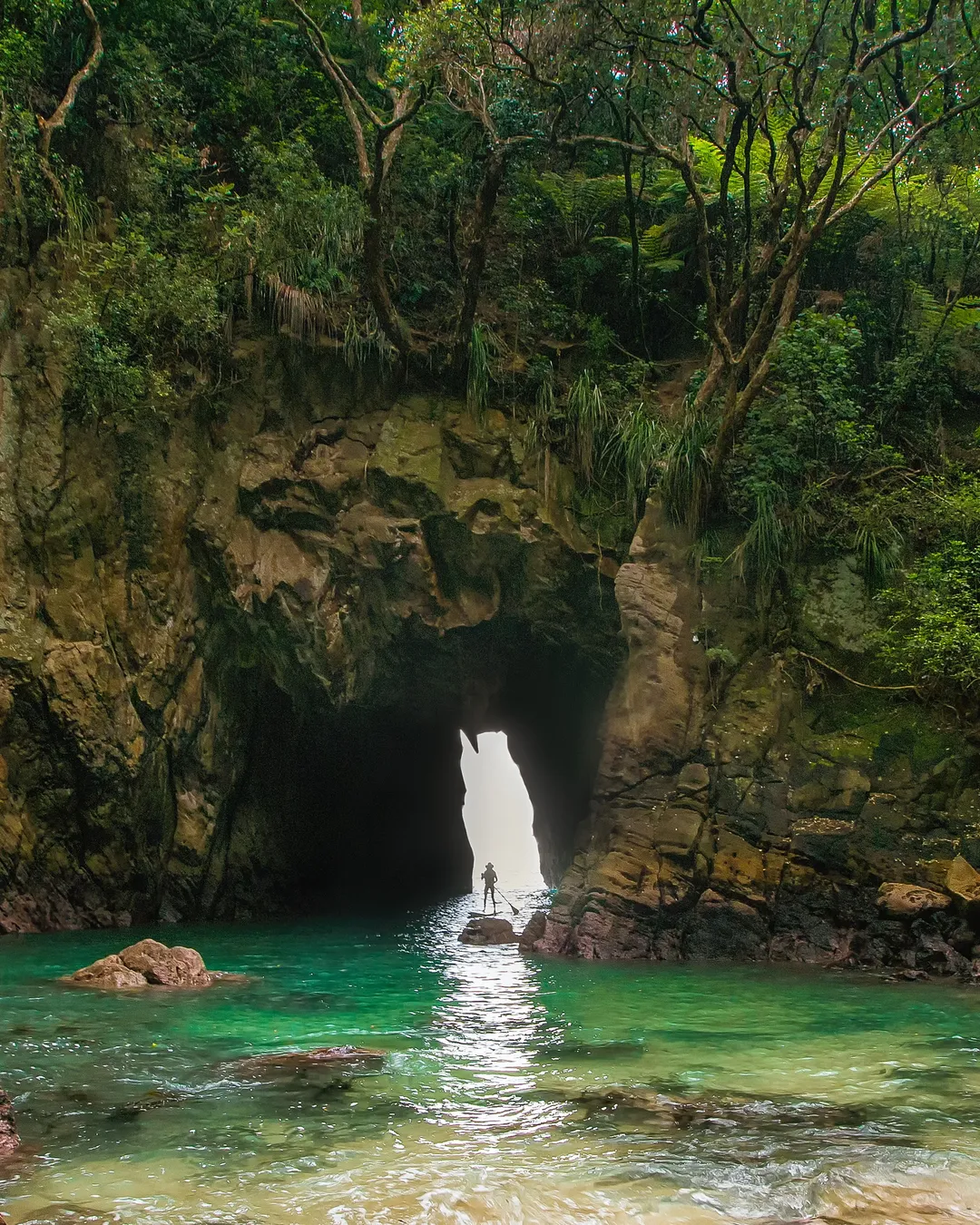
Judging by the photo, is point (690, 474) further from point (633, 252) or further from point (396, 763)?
point (396, 763)

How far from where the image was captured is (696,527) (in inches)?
572

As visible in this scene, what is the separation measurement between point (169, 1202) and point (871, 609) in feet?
37.9

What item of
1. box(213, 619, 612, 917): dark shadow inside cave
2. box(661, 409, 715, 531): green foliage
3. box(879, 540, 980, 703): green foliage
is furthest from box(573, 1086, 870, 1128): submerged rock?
box(213, 619, 612, 917): dark shadow inside cave

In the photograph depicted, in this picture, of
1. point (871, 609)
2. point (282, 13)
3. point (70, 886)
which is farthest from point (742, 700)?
point (282, 13)

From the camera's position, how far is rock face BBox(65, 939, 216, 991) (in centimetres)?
1043

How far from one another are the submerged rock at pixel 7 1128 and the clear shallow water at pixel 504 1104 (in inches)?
4.1

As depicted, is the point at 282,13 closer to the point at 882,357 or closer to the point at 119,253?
the point at 119,253

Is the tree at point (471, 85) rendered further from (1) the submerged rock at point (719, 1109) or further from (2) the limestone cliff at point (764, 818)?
(1) the submerged rock at point (719, 1109)

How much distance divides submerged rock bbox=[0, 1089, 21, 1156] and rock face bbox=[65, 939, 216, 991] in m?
4.85

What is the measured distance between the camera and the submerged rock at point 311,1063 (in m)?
7.02

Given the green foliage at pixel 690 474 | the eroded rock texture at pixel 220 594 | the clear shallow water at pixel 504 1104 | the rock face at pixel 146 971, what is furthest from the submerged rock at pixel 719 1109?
the eroded rock texture at pixel 220 594

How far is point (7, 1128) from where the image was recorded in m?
5.36

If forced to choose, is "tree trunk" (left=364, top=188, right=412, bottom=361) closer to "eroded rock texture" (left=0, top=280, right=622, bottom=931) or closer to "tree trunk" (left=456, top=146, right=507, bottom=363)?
"tree trunk" (left=456, top=146, right=507, bottom=363)

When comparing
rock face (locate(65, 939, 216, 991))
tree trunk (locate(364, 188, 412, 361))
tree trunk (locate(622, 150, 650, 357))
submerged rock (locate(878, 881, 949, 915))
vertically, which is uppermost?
tree trunk (locate(622, 150, 650, 357))
